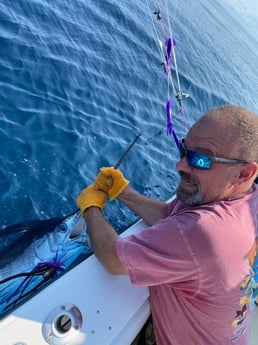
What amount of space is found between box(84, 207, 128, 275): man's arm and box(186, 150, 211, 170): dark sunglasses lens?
64 centimetres

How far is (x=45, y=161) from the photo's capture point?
171 inches

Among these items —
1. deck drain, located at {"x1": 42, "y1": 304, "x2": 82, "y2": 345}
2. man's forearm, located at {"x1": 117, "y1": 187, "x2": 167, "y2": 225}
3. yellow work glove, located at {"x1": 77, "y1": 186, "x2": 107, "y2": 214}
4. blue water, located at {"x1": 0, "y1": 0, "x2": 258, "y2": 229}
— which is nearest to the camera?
deck drain, located at {"x1": 42, "y1": 304, "x2": 82, "y2": 345}

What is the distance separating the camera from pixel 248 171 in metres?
2.24

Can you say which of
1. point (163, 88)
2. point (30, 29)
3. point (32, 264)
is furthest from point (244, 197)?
point (163, 88)

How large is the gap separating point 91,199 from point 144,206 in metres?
0.47

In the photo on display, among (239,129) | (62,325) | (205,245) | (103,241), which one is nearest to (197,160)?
(239,129)

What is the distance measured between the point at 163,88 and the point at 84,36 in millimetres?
2192

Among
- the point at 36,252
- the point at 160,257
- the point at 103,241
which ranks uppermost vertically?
the point at 160,257

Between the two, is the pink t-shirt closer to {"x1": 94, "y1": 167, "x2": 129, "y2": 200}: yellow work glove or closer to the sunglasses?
the sunglasses

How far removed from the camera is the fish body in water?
270cm

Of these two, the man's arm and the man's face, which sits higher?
the man's face

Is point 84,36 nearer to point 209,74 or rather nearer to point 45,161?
point 45,161

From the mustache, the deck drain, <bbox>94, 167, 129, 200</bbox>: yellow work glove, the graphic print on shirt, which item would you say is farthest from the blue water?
the graphic print on shirt

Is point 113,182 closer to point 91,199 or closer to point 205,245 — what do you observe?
point 91,199
